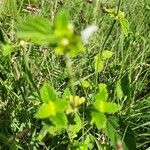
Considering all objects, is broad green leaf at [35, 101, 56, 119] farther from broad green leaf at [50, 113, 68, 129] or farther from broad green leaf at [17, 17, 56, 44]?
broad green leaf at [17, 17, 56, 44]

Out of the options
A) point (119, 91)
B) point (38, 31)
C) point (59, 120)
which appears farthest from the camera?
point (119, 91)

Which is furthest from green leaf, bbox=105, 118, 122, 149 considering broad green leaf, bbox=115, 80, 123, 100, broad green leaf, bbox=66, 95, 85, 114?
broad green leaf, bbox=66, 95, 85, 114

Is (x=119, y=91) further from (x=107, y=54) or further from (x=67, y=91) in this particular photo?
(x=67, y=91)

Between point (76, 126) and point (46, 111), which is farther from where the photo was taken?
point (76, 126)

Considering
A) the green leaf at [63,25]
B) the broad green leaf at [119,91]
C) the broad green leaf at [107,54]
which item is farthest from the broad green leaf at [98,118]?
the broad green leaf at [107,54]

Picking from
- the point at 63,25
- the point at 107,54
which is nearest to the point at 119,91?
the point at 107,54

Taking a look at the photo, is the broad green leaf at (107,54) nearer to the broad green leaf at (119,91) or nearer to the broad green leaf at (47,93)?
the broad green leaf at (119,91)

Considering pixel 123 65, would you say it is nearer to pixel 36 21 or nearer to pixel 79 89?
pixel 79 89

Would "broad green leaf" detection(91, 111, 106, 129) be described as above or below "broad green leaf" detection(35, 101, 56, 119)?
below

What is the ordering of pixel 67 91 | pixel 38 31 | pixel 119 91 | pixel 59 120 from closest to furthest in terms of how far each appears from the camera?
pixel 38 31, pixel 59 120, pixel 67 91, pixel 119 91

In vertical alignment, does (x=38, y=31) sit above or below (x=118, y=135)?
above
